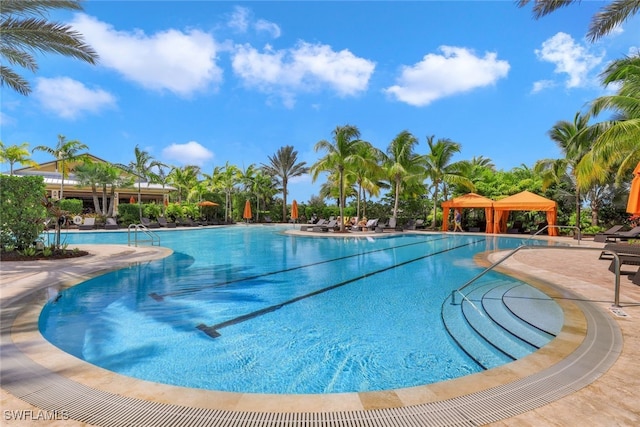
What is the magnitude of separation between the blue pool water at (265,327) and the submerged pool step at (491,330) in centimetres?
52

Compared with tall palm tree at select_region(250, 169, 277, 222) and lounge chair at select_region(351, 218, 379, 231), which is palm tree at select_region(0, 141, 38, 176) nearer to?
tall palm tree at select_region(250, 169, 277, 222)

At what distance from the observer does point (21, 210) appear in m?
9.71

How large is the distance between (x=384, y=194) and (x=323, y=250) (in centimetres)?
1775

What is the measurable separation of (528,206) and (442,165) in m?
6.70

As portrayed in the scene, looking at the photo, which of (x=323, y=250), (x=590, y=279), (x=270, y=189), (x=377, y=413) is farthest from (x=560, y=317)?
(x=270, y=189)

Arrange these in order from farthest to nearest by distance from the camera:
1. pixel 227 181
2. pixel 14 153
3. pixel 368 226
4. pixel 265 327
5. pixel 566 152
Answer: pixel 227 181, pixel 14 153, pixel 368 226, pixel 566 152, pixel 265 327

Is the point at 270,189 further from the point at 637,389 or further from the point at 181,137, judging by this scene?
the point at 637,389


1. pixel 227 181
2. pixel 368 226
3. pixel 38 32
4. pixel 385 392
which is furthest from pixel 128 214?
pixel 385 392

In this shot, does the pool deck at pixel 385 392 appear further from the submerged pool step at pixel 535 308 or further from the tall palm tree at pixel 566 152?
the tall palm tree at pixel 566 152

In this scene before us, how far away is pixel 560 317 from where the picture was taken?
4.74 metres

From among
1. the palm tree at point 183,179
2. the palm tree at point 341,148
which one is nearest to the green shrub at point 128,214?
the palm tree at point 183,179

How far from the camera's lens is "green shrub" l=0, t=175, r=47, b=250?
9.48 meters

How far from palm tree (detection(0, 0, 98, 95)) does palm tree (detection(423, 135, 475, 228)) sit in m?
21.4

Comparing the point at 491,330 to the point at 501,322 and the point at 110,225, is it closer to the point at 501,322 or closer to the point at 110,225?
the point at 501,322
